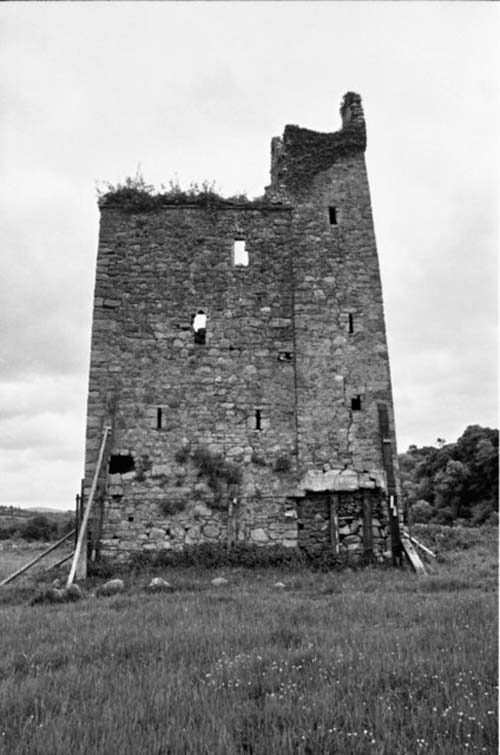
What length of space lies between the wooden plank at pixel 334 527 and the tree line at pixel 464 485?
63.0 feet

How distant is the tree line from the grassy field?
24940 millimetres

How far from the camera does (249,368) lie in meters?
13.8

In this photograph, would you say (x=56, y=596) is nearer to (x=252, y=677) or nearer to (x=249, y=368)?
(x=252, y=677)

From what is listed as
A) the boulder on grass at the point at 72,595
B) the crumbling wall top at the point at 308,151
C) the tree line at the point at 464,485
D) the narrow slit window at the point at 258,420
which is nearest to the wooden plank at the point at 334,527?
the narrow slit window at the point at 258,420

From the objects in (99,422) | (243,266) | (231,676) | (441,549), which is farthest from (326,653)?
(441,549)

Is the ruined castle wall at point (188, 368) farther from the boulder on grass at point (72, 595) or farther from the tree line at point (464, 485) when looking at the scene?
the tree line at point (464, 485)

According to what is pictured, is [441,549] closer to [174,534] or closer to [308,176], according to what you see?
[174,534]

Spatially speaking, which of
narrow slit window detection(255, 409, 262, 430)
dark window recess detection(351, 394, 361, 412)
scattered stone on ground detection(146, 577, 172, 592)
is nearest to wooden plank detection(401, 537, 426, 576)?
dark window recess detection(351, 394, 361, 412)

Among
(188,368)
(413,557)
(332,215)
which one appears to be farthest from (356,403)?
(332,215)

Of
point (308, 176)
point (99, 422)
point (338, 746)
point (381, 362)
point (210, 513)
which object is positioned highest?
point (308, 176)

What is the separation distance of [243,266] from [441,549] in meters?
9.75

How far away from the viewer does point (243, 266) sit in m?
14.5

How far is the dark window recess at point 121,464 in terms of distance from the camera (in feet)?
42.4

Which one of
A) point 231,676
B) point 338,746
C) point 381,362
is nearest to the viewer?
point 338,746
